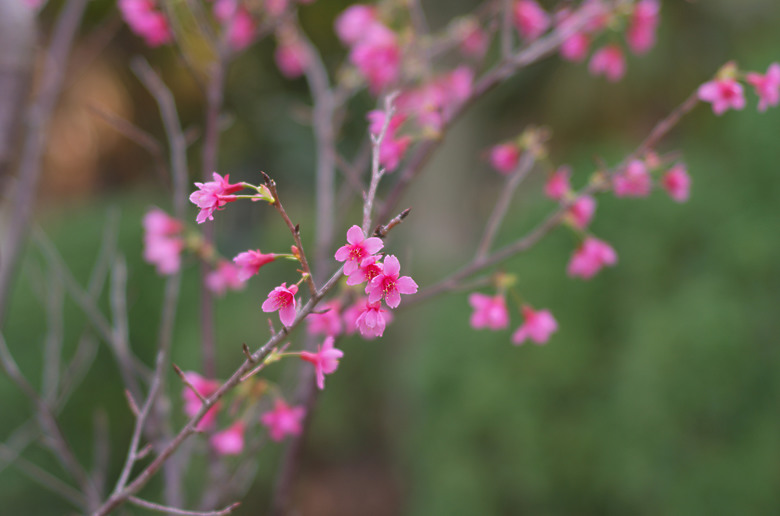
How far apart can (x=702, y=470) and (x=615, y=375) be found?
0.36 m

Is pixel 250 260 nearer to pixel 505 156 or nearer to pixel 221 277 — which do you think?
pixel 221 277

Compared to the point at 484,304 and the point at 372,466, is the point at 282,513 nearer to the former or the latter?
the point at 484,304

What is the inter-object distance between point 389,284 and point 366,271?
36 millimetres

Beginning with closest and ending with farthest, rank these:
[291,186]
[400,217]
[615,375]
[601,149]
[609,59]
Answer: [400,217] → [609,59] → [615,375] → [601,149] → [291,186]

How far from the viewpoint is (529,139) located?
46.7 inches

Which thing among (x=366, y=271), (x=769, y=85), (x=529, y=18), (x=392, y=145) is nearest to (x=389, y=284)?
(x=366, y=271)

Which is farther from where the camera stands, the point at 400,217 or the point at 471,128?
the point at 471,128

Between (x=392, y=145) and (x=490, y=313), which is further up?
(x=392, y=145)

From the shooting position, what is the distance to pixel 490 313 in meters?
1.07

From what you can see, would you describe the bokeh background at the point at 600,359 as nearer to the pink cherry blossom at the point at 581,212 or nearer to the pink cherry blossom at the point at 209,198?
the pink cherry blossom at the point at 209,198

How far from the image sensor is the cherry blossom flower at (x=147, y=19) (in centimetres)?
135

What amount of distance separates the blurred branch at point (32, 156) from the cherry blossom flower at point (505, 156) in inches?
35.2

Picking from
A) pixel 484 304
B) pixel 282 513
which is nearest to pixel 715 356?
pixel 484 304

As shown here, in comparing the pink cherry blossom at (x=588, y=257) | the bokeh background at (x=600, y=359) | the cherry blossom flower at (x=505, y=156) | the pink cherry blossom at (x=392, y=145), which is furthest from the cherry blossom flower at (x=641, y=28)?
the bokeh background at (x=600, y=359)
